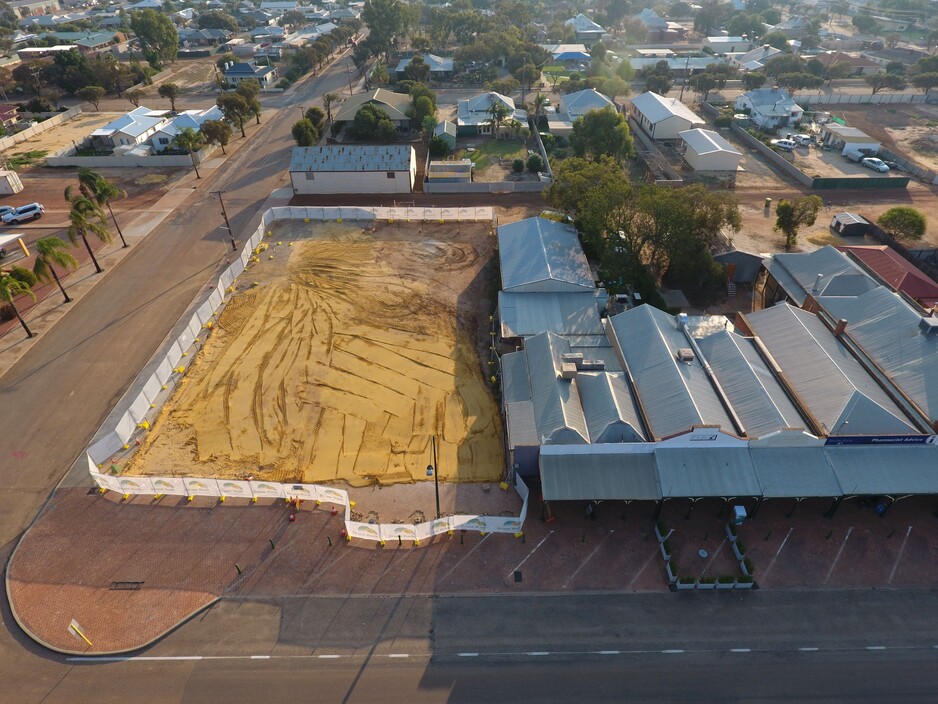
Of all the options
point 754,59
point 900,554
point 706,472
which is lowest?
point 900,554

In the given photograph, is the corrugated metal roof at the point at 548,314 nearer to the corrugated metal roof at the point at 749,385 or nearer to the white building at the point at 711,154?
the corrugated metal roof at the point at 749,385

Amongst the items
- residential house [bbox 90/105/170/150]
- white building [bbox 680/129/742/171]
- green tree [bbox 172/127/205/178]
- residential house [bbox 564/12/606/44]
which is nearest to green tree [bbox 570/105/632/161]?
white building [bbox 680/129/742/171]

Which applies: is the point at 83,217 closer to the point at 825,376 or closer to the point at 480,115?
the point at 480,115

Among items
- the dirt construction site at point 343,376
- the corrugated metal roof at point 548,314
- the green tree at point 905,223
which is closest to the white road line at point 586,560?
the dirt construction site at point 343,376

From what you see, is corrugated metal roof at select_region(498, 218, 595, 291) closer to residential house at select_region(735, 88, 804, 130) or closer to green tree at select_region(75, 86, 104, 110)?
residential house at select_region(735, 88, 804, 130)

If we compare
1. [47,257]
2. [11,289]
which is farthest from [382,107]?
[11,289]

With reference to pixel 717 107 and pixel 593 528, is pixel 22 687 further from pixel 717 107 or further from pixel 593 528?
pixel 717 107
